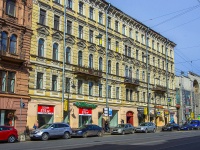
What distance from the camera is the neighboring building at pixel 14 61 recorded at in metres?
28.5

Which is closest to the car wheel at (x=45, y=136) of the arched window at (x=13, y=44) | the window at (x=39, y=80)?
the window at (x=39, y=80)

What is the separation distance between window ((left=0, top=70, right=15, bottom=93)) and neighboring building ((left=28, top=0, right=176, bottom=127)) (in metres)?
2.16

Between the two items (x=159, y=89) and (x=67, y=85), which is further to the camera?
(x=159, y=89)

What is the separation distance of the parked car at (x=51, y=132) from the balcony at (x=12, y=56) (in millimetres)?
7338

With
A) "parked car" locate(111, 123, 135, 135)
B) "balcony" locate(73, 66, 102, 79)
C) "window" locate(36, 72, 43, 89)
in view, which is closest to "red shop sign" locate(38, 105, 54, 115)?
"window" locate(36, 72, 43, 89)

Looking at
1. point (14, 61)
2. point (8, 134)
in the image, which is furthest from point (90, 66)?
point (8, 134)

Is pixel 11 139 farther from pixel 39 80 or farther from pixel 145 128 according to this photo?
pixel 145 128

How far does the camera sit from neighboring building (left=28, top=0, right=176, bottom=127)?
32.6 metres

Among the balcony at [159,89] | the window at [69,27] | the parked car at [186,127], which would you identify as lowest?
the parked car at [186,127]

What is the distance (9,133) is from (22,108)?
646 centimetres

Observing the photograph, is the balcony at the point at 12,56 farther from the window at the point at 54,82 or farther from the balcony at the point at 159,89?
the balcony at the point at 159,89

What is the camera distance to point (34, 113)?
30953 mm

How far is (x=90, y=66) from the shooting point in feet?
129

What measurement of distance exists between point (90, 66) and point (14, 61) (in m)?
12.5
